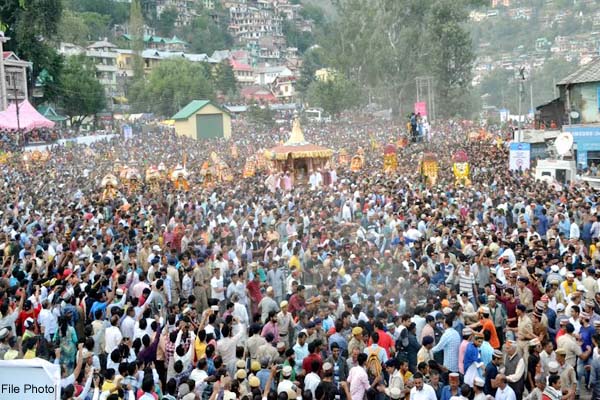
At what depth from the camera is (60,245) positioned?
12109 mm

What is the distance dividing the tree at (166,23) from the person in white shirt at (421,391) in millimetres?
107004

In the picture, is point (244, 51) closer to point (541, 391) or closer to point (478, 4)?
point (478, 4)

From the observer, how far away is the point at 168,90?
204 feet

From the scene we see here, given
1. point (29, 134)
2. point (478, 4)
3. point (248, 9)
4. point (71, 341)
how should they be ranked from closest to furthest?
point (71, 341)
point (29, 134)
point (478, 4)
point (248, 9)

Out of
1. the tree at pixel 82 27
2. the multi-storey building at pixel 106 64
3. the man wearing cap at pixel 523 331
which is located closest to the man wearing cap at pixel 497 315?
the man wearing cap at pixel 523 331

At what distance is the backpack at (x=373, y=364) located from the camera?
6945 mm

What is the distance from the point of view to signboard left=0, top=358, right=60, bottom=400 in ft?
15.4

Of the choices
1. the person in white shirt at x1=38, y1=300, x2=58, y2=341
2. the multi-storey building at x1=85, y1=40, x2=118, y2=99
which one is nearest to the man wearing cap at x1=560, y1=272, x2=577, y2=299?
the person in white shirt at x1=38, y1=300, x2=58, y2=341

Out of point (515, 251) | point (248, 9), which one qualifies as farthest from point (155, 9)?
point (515, 251)

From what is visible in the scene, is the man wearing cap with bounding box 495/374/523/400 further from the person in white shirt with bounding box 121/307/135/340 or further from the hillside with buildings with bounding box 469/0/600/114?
the hillside with buildings with bounding box 469/0/600/114

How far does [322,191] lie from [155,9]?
100455 millimetres

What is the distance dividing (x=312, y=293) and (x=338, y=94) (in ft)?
144

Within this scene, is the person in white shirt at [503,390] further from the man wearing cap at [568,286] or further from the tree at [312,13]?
the tree at [312,13]

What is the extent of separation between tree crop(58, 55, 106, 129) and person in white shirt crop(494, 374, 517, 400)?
44425 mm
